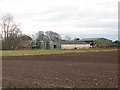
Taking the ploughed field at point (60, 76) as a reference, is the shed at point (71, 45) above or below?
above

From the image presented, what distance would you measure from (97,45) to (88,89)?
68.9 m

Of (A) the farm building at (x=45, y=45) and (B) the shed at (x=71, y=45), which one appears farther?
(B) the shed at (x=71, y=45)

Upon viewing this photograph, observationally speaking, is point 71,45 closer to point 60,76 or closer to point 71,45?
point 71,45

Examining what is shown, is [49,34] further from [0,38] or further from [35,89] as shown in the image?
[35,89]

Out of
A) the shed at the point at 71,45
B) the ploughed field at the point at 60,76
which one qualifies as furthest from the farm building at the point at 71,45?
the ploughed field at the point at 60,76

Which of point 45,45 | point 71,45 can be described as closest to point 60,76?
point 45,45

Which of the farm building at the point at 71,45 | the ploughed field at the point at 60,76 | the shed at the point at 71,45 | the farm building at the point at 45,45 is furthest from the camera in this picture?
the shed at the point at 71,45

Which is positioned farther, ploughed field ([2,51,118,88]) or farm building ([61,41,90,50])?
farm building ([61,41,90,50])

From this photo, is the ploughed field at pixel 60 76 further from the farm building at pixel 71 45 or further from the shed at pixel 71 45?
the shed at pixel 71 45

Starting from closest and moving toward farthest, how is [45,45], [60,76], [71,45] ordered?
[60,76] → [45,45] → [71,45]

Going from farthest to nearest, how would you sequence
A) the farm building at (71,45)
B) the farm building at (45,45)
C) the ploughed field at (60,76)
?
the farm building at (71,45) → the farm building at (45,45) → the ploughed field at (60,76)

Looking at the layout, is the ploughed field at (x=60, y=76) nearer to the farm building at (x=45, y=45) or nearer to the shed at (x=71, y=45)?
the farm building at (x=45, y=45)

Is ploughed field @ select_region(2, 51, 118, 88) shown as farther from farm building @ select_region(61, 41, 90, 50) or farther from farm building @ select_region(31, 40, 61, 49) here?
farm building @ select_region(61, 41, 90, 50)

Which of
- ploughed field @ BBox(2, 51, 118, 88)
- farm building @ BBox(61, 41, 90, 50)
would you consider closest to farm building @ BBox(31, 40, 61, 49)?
farm building @ BBox(61, 41, 90, 50)
